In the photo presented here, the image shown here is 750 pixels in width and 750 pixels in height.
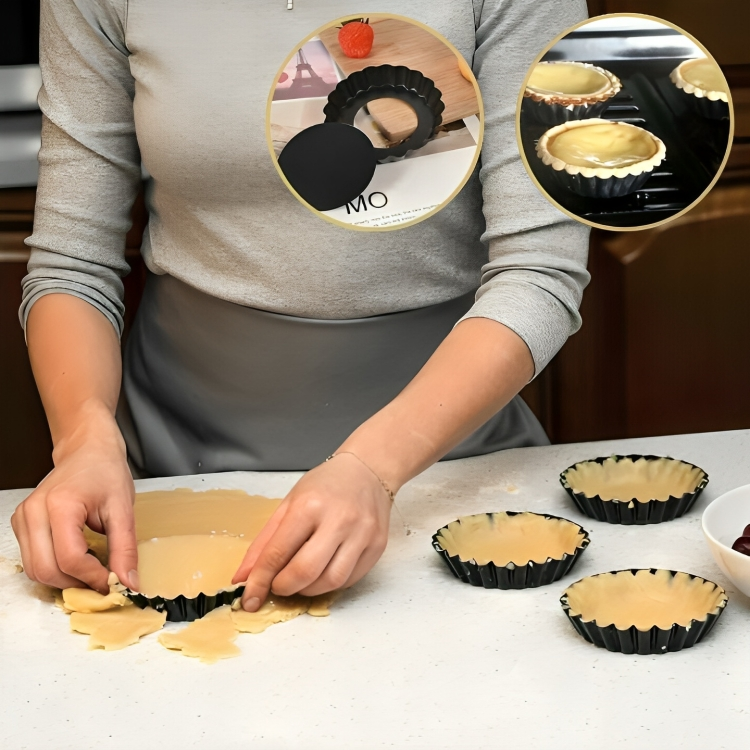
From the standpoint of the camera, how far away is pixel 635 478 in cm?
91

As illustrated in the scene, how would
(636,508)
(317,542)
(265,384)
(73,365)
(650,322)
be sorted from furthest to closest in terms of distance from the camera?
(650,322), (265,384), (73,365), (636,508), (317,542)

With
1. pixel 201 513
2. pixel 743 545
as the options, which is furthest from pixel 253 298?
pixel 743 545

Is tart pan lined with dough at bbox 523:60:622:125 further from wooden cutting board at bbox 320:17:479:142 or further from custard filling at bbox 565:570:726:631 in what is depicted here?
custard filling at bbox 565:570:726:631

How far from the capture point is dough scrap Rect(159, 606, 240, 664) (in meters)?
0.66

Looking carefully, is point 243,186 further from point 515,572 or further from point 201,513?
point 515,572

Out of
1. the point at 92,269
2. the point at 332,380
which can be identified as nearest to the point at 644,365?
the point at 332,380

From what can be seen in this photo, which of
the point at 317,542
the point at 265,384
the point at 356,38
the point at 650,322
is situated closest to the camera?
the point at 356,38

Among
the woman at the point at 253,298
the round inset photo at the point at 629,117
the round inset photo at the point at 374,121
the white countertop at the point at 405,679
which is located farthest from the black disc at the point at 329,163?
the white countertop at the point at 405,679

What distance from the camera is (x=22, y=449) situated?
1.63 m

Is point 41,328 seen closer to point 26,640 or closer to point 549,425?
point 26,640

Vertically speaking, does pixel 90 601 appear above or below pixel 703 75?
below

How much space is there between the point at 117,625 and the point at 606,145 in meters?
0.50

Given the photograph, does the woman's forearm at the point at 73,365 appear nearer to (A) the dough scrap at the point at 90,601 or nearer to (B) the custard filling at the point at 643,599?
(A) the dough scrap at the point at 90,601

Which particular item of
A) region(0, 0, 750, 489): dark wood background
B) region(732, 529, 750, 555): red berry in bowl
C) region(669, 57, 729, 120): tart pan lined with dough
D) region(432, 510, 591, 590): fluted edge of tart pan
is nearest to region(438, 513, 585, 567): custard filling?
region(432, 510, 591, 590): fluted edge of tart pan
